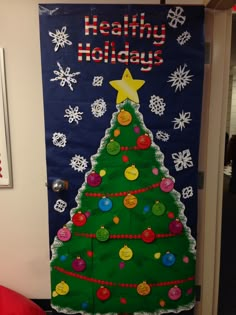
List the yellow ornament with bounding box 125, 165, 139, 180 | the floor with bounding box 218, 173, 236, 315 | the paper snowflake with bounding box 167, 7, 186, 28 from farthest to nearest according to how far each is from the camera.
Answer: the floor with bounding box 218, 173, 236, 315 → the yellow ornament with bounding box 125, 165, 139, 180 → the paper snowflake with bounding box 167, 7, 186, 28

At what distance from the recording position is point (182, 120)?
1477 millimetres

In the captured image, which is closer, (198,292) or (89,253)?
(89,253)

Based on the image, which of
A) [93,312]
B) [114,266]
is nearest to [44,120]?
[114,266]

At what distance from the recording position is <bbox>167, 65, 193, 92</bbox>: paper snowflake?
1440 mm

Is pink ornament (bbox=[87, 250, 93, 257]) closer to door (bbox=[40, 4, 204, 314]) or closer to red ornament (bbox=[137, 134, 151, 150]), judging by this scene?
door (bbox=[40, 4, 204, 314])

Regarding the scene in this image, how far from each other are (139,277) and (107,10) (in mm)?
1581

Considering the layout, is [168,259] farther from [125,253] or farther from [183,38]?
[183,38]

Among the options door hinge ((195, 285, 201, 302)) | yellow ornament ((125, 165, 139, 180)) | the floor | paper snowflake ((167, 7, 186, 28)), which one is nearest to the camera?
paper snowflake ((167, 7, 186, 28))

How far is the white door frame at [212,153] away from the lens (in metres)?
1.46

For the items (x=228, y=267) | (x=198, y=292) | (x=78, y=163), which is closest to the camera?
(x=78, y=163)

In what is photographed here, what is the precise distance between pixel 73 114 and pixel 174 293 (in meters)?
1.28

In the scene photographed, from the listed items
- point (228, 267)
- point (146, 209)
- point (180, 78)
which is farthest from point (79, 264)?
point (228, 267)

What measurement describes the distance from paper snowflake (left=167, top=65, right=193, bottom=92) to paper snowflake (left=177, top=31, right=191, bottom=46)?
0.43 feet

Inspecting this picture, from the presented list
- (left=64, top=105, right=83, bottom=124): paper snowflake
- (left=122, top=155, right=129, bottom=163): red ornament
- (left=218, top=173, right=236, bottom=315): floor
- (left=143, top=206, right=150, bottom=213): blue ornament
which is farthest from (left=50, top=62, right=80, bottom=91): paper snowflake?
(left=218, top=173, right=236, bottom=315): floor
